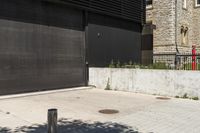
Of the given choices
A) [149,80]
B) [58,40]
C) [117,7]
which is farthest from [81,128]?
[117,7]

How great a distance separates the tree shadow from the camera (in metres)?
7.00

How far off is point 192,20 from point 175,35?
402 centimetres

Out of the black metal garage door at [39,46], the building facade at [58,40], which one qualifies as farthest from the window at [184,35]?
the black metal garage door at [39,46]

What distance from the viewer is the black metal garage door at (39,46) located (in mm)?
12672

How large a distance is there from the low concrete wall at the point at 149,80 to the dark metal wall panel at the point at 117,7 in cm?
350

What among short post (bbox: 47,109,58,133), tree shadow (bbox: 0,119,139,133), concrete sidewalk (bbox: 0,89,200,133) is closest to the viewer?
short post (bbox: 47,109,58,133)

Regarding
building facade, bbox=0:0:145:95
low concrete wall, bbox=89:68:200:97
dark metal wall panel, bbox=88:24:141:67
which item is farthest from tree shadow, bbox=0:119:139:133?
dark metal wall panel, bbox=88:24:141:67

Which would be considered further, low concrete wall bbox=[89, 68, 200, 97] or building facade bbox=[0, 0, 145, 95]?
building facade bbox=[0, 0, 145, 95]

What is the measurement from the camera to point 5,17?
1253 centimetres

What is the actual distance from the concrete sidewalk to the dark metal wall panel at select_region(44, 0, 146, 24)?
521 centimetres

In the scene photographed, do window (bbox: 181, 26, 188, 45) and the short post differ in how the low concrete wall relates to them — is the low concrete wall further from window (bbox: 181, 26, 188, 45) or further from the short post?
window (bbox: 181, 26, 188, 45)

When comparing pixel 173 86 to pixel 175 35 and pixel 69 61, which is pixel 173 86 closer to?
pixel 69 61

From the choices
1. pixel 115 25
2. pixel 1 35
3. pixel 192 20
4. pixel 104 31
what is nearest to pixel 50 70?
pixel 1 35

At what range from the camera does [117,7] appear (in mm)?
18234
